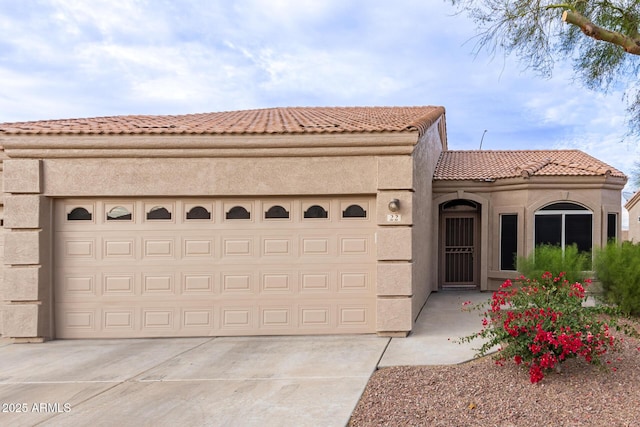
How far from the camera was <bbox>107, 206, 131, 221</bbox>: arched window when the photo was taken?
26.6 feet

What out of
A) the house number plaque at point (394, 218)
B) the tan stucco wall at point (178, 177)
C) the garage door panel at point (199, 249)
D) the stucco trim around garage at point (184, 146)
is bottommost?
the garage door panel at point (199, 249)

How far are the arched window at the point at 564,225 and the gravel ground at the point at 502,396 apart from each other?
632 cm

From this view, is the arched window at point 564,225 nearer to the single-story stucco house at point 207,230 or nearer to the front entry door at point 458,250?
the front entry door at point 458,250

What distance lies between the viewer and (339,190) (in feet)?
25.8

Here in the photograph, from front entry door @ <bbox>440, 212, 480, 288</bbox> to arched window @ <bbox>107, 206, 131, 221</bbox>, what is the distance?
28.9ft

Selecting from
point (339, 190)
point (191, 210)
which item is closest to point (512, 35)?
point (339, 190)

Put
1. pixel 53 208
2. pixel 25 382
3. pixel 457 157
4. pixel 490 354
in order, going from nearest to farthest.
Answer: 1. pixel 25 382
2. pixel 490 354
3. pixel 53 208
4. pixel 457 157

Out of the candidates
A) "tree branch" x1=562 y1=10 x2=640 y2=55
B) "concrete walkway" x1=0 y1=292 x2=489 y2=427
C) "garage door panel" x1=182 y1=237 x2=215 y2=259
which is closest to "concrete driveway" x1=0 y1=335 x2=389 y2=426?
"concrete walkway" x1=0 y1=292 x2=489 y2=427

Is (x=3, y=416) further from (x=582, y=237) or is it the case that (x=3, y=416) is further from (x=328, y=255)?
(x=582, y=237)

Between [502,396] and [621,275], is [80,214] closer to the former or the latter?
[502,396]

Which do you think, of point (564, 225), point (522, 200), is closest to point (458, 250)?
point (522, 200)

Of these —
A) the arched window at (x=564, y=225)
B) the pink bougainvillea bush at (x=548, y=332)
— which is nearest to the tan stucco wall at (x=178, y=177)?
the pink bougainvillea bush at (x=548, y=332)

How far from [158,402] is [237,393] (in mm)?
904

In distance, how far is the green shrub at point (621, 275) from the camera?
26.3ft
